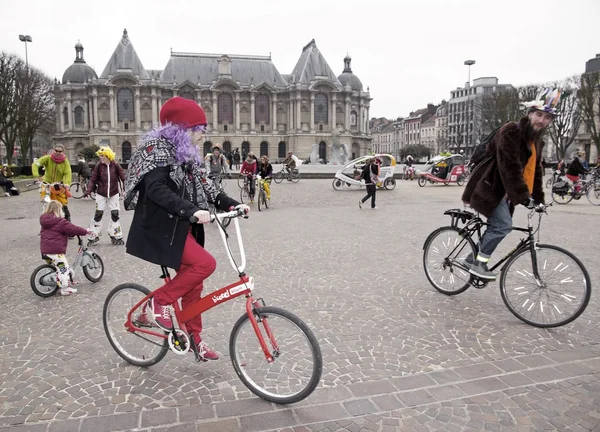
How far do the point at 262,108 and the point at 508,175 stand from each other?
80.9m

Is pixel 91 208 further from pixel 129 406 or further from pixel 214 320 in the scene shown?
pixel 129 406

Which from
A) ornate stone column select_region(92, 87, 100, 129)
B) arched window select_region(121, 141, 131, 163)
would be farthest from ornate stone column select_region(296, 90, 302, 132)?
ornate stone column select_region(92, 87, 100, 129)

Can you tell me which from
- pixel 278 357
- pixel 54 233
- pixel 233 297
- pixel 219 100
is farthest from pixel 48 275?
pixel 219 100

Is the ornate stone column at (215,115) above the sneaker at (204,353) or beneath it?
above

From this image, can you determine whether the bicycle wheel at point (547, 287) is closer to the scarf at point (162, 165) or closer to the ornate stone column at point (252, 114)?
the scarf at point (162, 165)

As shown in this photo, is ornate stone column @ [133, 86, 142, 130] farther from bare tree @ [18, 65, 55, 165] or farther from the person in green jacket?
the person in green jacket

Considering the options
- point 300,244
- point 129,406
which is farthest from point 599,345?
point 300,244

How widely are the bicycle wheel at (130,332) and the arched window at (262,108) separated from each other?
81236 millimetres

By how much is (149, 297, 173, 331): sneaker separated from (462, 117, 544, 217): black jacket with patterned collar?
3.11 metres

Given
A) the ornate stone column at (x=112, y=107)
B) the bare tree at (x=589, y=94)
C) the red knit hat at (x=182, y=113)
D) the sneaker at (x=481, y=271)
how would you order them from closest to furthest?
1. the red knit hat at (x=182, y=113)
2. the sneaker at (x=481, y=271)
3. the bare tree at (x=589, y=94)
4. the ornate stone column at (x=112, y=107)

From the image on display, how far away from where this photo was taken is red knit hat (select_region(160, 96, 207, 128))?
10.6 ft

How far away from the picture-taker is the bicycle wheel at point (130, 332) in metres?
3.56

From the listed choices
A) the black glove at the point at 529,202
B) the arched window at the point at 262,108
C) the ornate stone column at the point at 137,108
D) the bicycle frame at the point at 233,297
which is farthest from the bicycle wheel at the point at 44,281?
the arched window at the point at 262,108

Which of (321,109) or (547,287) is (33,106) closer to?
(547,287)
